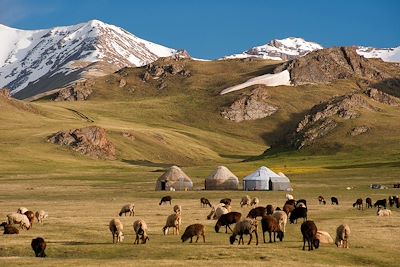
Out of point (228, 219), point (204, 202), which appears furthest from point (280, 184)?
point (228, 219)

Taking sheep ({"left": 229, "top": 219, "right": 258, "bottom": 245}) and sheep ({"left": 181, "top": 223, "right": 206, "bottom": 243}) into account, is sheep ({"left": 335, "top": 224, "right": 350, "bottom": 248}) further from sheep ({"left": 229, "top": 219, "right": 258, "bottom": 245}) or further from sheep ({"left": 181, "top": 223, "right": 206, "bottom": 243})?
sheep ({"left": 181, "top": 223, "right": 206, "bottom": 243})

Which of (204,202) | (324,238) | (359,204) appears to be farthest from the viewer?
(204,202)

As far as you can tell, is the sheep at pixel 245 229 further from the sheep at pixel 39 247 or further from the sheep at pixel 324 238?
the sheep at pixel 39 247

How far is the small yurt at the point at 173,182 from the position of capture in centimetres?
10769

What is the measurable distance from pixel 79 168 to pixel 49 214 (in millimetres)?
118972

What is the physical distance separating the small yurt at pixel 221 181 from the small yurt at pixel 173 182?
130 inches

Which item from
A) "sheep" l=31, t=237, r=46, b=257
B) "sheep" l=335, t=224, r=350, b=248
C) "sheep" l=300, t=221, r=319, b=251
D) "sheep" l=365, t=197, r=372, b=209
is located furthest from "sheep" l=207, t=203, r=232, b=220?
"sheep" l=31, t=237, r=46, b=257

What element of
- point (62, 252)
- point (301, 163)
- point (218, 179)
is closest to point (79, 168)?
point (301, 163)

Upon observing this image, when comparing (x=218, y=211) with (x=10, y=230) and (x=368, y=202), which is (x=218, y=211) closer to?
(x=10, y=230)

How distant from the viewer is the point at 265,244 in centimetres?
4134

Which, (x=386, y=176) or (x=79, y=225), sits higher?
(x=386, y=176)

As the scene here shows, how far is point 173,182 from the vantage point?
355 ft

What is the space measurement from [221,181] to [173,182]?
6.86 meters

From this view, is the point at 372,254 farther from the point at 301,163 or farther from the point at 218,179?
the point at 301,163
